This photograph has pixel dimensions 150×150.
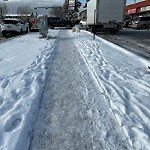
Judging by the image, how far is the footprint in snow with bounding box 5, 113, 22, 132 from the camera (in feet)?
12.1

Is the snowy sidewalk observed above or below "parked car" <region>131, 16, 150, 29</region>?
above

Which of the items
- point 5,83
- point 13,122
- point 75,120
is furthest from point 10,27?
point 75,120

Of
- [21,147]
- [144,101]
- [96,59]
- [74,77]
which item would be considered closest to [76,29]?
[96,59]

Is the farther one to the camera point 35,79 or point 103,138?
point 35,79

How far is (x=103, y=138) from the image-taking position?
3482 mm

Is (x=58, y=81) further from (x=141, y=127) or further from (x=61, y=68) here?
(x=141, y=127)

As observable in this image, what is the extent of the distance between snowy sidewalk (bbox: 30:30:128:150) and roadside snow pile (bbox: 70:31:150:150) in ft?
0.51

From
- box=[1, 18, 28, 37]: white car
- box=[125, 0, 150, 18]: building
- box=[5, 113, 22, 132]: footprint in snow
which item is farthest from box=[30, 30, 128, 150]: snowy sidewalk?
box=[125, 0, 150, 18]: building

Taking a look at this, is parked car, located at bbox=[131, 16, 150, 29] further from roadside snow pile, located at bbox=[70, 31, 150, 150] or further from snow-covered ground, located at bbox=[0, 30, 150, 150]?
snow-covered ground, located at bbox=[0, 30, 150, 150]

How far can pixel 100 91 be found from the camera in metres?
5.32

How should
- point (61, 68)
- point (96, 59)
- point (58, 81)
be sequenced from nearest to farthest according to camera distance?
1. point (58, 81)
2. point (61, 68)
3. point (96, 59)

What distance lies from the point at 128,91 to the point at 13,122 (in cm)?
258

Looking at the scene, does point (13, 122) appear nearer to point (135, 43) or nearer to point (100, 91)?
point (100, 91)

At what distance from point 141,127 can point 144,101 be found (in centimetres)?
111
